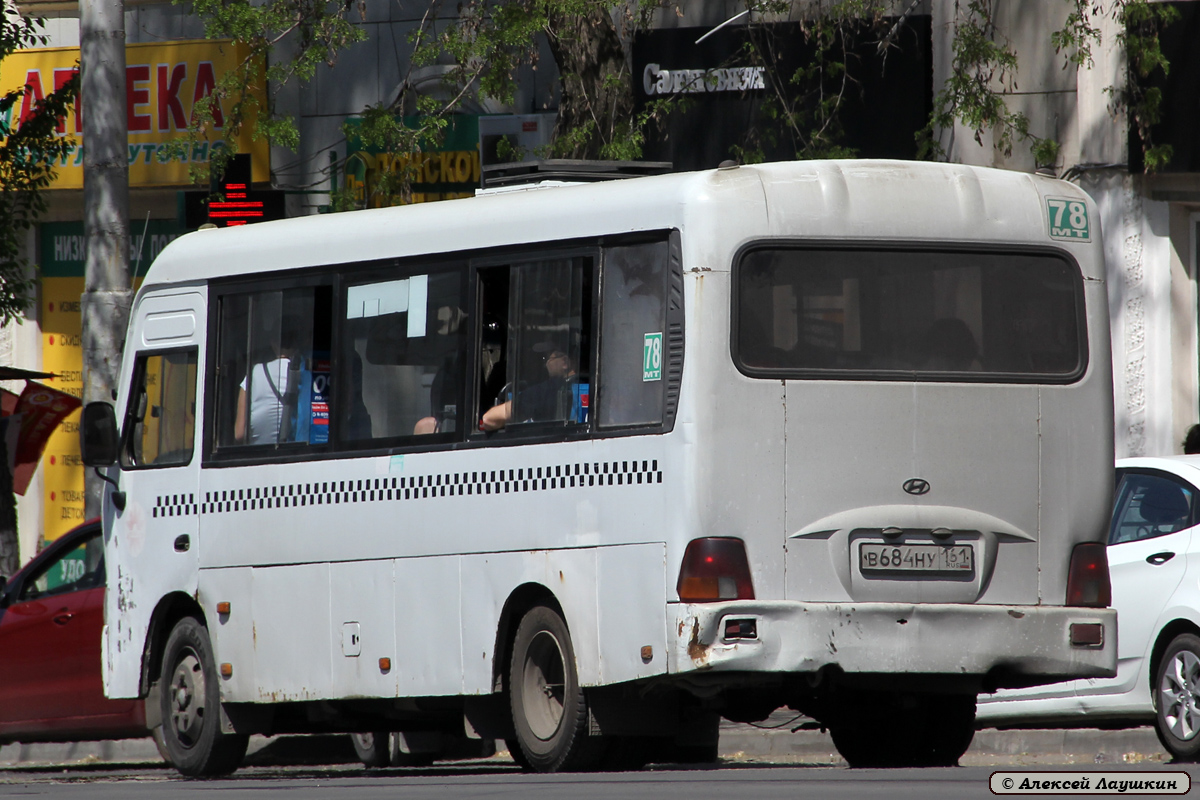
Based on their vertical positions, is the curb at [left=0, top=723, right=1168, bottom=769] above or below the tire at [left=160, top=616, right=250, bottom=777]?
below

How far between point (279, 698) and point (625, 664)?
103 inches

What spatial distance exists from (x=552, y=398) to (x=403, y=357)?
1098 mm

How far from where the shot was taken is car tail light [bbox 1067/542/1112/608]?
9547mm

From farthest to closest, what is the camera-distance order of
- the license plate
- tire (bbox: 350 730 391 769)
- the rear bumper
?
tire (bbox: 350 730 391 769) < the license plate < the rear bumper

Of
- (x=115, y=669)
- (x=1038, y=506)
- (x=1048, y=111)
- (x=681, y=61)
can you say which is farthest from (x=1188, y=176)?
(x=115, y=669)

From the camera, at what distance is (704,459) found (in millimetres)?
8992

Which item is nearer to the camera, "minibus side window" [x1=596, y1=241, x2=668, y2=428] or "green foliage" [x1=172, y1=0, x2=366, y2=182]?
"minibus side window" [x1=596, y1=241, x2=668, y2=428]

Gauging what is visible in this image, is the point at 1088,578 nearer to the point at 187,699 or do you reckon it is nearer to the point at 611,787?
the point at 611,787

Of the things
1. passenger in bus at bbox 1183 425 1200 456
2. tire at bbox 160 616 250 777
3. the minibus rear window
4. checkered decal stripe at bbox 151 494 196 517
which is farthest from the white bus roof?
passenger in bus at bbox 1183 425 1200 456

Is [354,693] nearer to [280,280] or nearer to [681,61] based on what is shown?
[280,280]

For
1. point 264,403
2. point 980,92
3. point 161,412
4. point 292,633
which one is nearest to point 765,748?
point 292,633

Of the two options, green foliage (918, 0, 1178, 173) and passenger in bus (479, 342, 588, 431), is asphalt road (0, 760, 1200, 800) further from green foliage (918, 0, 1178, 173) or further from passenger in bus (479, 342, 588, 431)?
green foliage (918, 0, 1178, 173)

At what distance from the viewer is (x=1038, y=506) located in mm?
9477

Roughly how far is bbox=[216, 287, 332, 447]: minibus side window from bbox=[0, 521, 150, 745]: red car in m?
2.63
